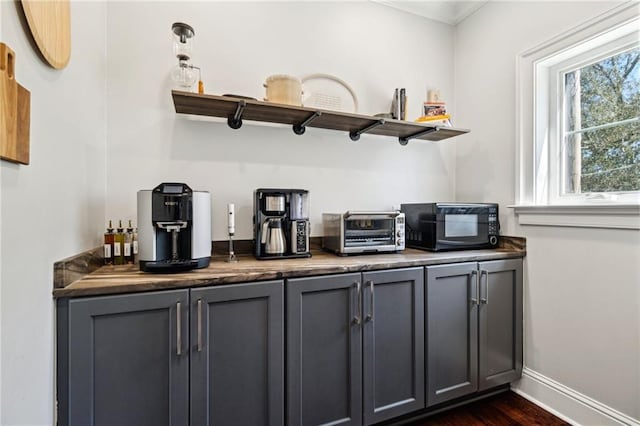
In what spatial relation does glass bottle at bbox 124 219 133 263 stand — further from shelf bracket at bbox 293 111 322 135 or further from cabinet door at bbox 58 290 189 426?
shelf bracket at bbox 293 111 322 135

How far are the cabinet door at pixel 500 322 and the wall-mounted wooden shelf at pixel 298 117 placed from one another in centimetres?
100

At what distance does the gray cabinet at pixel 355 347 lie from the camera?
1.37 metres

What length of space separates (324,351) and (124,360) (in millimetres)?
810

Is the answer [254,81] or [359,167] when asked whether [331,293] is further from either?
[254,81]

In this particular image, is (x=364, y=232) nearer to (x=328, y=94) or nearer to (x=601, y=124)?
(x=328, y=94)

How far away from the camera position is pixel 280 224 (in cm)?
167

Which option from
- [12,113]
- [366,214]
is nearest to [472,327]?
[366,214]

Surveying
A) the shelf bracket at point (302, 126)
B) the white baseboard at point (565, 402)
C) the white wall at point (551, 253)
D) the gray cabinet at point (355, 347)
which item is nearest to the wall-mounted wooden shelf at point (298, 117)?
the shelf bracket at point (302, 126)

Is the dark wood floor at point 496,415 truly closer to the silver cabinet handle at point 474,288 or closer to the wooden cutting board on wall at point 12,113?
the silver cabinet handle at point 474,288

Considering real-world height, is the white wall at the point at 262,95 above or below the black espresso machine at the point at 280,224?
above

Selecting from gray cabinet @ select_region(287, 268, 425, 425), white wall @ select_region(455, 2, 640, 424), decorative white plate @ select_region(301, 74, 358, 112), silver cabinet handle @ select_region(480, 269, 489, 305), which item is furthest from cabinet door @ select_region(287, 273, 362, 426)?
white wall @ select_region(455, 2, 640, 424)

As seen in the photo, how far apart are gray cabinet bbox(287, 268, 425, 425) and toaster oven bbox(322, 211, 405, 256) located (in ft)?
0.95

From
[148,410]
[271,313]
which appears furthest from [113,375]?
[271,313]

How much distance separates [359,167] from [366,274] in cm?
95
